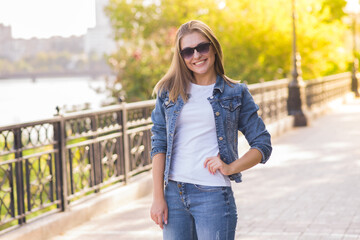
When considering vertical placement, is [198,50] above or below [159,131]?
above

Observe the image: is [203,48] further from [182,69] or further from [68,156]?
[68,156]

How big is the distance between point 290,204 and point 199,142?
16.1ft

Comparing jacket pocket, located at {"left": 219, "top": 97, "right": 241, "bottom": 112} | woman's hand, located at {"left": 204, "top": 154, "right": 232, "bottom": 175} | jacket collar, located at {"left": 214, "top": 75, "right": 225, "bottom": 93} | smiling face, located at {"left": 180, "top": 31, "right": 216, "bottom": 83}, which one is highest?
smiling face, located at {"left": 180, "top": 31, "right": 216, "bottom": 83}

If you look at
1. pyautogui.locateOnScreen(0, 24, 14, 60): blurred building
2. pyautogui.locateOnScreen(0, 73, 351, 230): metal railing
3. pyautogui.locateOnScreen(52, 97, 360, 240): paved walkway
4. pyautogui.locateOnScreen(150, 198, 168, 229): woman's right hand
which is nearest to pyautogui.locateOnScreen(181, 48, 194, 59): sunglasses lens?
pyautogui.locateOnScreen(150, 198, 168, 229): woman's right hand

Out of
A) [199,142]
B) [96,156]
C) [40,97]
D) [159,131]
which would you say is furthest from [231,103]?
[40,97]

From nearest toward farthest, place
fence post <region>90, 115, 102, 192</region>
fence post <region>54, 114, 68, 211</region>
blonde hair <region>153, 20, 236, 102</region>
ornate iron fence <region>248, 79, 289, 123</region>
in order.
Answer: blonde hair <region>153, 20, 236, 102</region>, fence post <region>54, 114, 68, 211</region>, fence post <region>90, 115, 102, 192</region>, ornate iron fence <region>248, 79, 289, 123</region>

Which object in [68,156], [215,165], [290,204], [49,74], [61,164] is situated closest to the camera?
[215,165]

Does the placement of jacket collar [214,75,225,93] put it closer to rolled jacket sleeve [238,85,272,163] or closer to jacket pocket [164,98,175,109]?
rolled jacket sleeve [238,85,272,163]

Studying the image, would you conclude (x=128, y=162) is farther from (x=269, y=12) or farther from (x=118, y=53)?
(x=118, y=53)

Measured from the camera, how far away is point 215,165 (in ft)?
9.68

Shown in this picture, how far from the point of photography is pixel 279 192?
8.52 m

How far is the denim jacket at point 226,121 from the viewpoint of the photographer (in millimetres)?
3029

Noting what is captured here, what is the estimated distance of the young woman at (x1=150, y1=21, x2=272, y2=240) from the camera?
2.98 meters

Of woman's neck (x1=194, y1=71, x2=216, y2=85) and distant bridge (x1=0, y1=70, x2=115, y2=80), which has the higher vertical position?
distant bridge (x1=0, y1=70, x2=115, y2=80)
